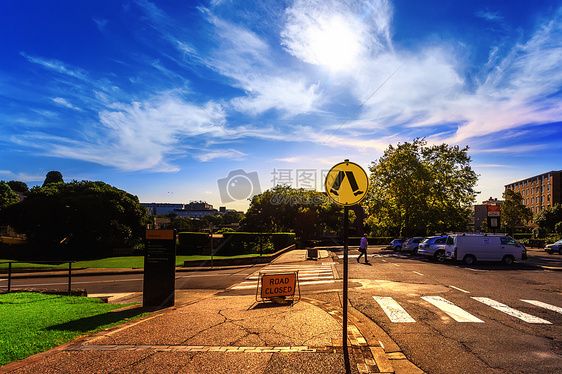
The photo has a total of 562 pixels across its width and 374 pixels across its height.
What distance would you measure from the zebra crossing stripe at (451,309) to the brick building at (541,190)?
96634 mm

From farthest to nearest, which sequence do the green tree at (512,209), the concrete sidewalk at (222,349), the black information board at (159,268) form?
the green tree at (512,209)
the black information board at (159,268)
the concrete sidewalk at (222,349)

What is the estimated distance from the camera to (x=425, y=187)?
41.8 m

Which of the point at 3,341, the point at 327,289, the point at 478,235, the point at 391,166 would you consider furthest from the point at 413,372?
the point at 391,166

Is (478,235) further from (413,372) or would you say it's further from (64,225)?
(64,225)

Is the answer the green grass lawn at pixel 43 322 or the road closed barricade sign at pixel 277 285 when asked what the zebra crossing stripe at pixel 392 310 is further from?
the green grass lawn at pixel 43 322

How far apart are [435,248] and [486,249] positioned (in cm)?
426

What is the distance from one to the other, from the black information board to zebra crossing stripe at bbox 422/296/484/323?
714 cm

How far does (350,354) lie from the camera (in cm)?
512

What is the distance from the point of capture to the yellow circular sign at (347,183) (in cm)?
577

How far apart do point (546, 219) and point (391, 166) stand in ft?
132

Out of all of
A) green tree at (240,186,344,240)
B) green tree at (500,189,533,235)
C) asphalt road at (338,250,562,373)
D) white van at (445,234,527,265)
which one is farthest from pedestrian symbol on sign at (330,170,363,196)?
green tree at (500,189,533,235)

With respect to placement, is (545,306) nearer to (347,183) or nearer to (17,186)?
(347,183)

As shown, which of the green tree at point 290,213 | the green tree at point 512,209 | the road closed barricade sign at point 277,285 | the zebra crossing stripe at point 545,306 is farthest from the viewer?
the green tree at point 512,209

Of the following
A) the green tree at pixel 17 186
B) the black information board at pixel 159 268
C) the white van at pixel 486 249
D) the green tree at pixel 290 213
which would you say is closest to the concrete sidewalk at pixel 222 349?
the black information board at pixel 159 268
